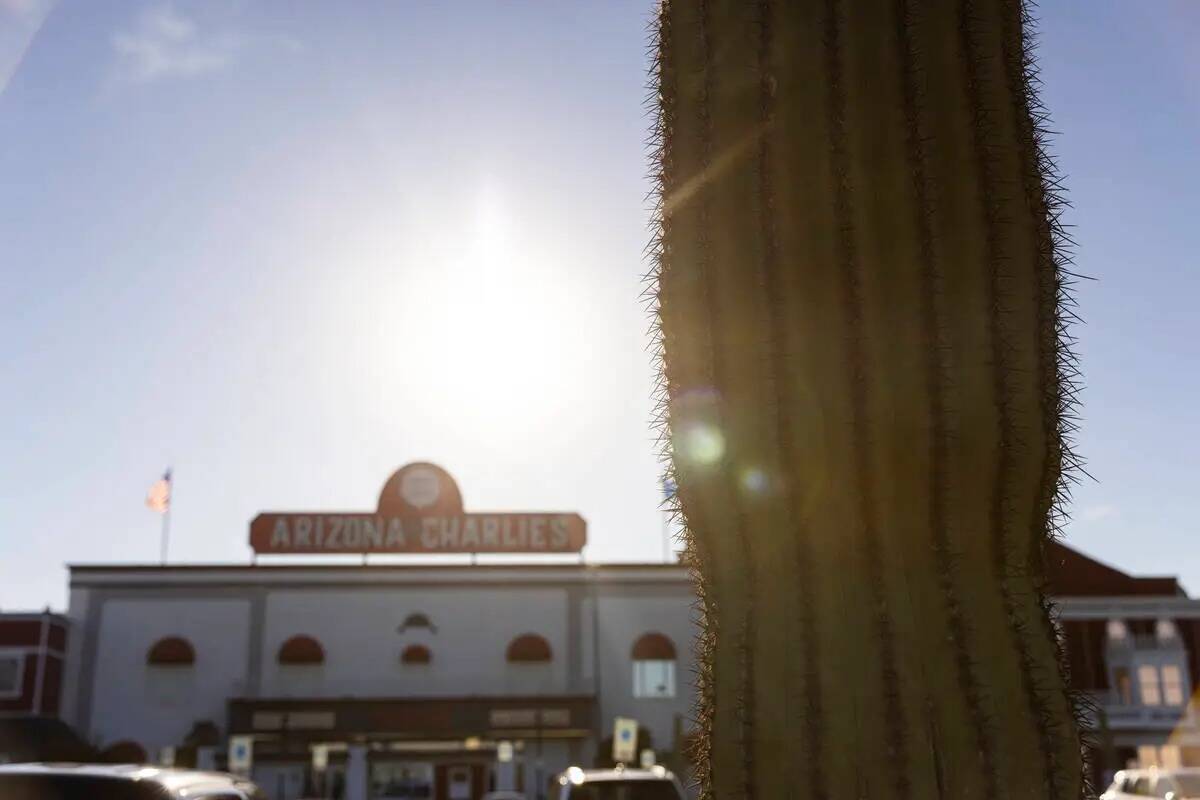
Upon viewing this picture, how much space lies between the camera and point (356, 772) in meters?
40.8

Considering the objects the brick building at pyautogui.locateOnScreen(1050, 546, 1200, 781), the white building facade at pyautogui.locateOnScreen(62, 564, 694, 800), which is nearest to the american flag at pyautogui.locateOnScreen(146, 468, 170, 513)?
the white building facade at pyautogui.locateOnScreen(62, 564, 694, 800)

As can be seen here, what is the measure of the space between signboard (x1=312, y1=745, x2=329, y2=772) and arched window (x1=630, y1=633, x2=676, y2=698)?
1089 centimetres

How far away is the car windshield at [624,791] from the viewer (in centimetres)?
1307

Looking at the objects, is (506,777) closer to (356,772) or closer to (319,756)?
(356,772)

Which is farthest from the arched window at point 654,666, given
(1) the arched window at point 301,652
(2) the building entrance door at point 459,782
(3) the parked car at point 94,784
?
(3) the parked car at point 94,784

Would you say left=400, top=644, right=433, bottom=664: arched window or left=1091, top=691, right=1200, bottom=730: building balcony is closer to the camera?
left=400, top=644, right=433, bottom=664: arched window

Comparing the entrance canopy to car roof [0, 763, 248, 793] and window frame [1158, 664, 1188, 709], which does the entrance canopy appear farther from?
car roof [0, 763, 248, 793]

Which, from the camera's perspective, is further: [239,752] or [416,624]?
[416,624]

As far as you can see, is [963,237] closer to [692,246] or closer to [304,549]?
[692,246]

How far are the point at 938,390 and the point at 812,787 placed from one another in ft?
3.44

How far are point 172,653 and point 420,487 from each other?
1076cm

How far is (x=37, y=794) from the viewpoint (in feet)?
22.0

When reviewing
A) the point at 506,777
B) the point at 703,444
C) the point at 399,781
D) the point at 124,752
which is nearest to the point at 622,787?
the point at 703,444

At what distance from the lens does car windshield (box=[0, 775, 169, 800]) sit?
6.71m
